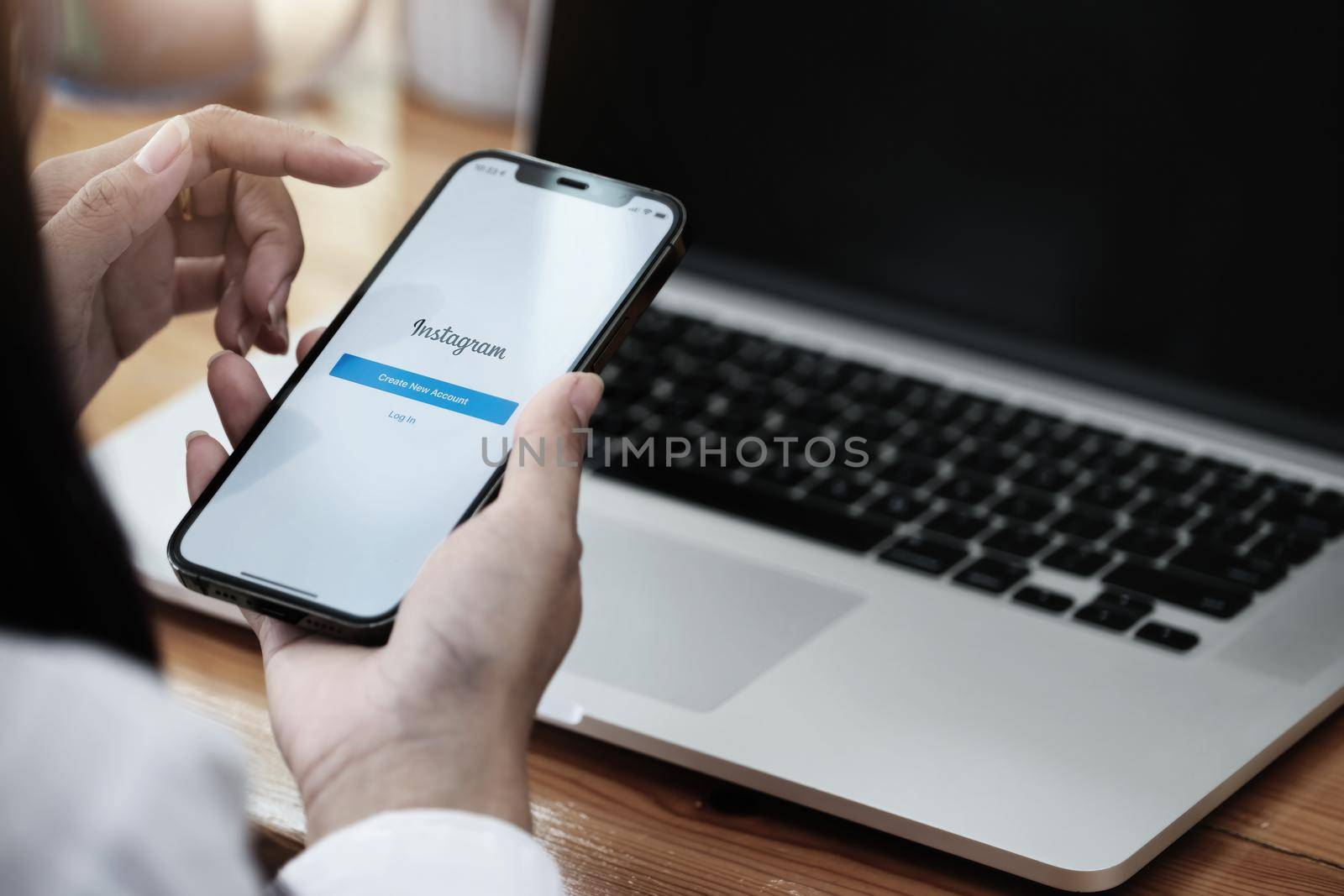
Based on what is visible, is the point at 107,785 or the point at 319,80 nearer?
the point at 107,785

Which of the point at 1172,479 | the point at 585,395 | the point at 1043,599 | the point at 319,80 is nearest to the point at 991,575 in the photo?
the point at 1043,599

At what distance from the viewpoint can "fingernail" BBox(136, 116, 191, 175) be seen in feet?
1.73

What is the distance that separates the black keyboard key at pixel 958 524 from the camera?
644 millimetres

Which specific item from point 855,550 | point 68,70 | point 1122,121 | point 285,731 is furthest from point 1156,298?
point 68,70

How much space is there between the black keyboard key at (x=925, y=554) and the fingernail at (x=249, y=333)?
30cm

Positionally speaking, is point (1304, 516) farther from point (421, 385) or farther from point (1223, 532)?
point (421, 385)

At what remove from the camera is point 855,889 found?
49 centimetres

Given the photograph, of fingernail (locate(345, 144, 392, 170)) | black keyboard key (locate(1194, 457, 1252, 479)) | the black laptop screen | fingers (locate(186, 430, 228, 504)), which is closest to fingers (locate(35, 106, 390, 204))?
fingernail (locate(345, 144, 392, 170))

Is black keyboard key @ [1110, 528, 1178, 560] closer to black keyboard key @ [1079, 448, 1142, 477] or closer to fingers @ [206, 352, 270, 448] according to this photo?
black keyboard key @ [1079, 448, 1142, 477]

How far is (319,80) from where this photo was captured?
115cm

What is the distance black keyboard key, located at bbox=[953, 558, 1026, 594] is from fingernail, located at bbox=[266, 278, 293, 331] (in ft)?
1.05

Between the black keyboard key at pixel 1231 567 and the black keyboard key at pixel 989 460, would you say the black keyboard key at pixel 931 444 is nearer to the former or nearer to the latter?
the black keyboard key at pixel 989 460

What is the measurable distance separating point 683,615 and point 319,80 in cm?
74

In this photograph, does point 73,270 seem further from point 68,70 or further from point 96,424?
point 68,70
